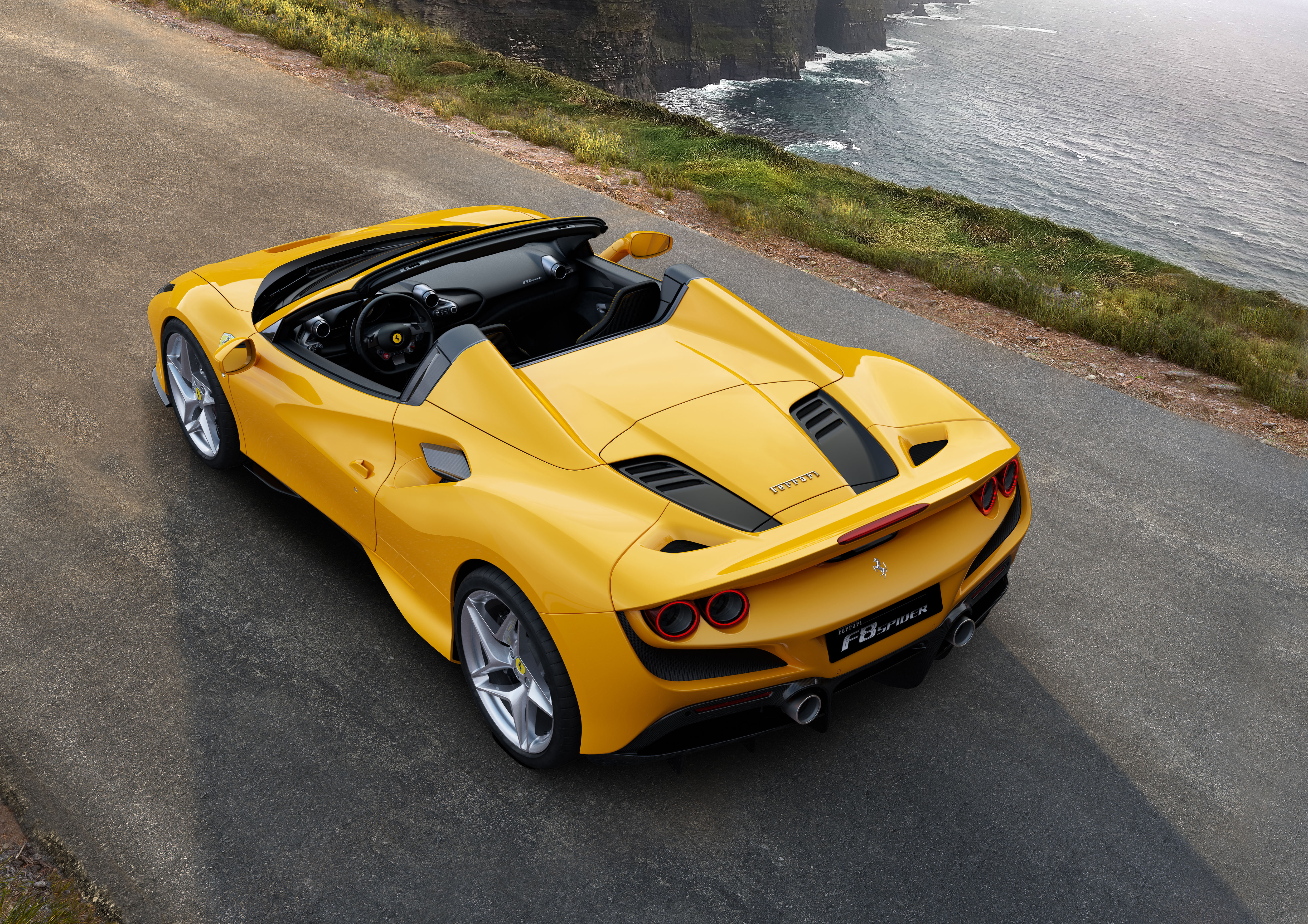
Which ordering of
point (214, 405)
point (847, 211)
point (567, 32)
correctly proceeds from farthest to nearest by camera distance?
point (567, 32) < point (847, 211) < point (214, 405)

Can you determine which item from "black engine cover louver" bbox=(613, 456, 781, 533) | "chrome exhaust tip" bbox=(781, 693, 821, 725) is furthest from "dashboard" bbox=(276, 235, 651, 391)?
"chrome exhaust tip" bbox=(781, 693, 821, 725)

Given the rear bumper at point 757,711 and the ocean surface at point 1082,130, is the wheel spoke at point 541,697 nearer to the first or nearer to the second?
the rear bumper at point 757,711

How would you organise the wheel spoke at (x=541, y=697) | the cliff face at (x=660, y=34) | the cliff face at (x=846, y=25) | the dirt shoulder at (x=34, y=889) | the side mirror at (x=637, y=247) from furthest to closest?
the cliff face at (x=846, y=25), the cliff face at (x=660, y=34), the side mirror at (x=637, y=247), the wheel spoke at (x=541, y=697), the dirt shoulder at (x=34, y=889)

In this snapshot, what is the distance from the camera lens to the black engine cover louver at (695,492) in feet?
9.36

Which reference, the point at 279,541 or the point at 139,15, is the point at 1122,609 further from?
the point at 139,15

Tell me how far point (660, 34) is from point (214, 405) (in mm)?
81635

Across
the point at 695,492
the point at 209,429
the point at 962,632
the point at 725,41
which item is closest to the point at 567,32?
the point at 725,41

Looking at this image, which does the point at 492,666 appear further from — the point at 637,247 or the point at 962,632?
the point at 637,247

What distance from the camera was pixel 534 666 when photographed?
9.57ft

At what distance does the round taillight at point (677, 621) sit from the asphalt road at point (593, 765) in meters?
0.85

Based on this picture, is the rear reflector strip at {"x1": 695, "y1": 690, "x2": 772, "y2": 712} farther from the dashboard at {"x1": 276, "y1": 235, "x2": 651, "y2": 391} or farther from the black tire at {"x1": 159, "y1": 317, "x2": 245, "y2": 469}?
the black tire at {"x1": 159, "y1": 317, "x2": 245, "y2": 469}

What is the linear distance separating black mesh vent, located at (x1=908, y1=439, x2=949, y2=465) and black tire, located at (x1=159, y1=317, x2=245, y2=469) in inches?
124

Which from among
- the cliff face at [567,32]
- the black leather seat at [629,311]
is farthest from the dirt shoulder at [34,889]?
the cliff face at [567,32]

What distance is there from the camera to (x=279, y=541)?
425cm
